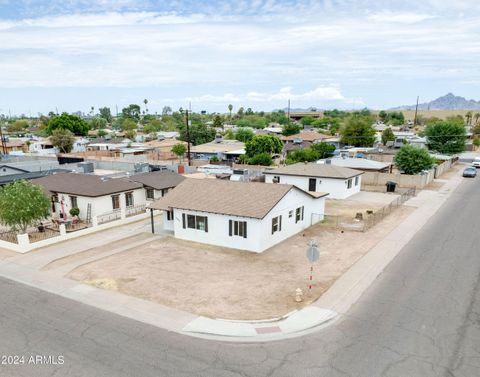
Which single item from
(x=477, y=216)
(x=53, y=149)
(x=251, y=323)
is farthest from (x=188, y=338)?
(x=53, y=149)

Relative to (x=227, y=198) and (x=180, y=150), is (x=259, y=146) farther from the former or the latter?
(x=227, y=198)

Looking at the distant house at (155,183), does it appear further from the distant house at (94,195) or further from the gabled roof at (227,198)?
the gabled roof at (227,198)

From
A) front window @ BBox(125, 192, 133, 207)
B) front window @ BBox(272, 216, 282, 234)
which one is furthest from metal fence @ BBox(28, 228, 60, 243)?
front window @ BBox(272, 216, 282, 234)

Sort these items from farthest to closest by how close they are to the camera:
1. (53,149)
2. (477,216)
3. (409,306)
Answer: (53,149) → (477,216) → (409,306)

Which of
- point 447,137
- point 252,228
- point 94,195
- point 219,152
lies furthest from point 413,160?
point 94,195

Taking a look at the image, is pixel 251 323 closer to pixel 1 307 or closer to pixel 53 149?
pixel 1 307

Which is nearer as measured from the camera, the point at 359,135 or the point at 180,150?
the point at 180,150

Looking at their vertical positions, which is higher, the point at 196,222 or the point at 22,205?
the point at 22,205

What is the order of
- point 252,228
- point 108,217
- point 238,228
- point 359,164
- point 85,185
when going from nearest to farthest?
point 252,228 < point 238,228 < point 108,217 < point 85,185 < point 359,164
